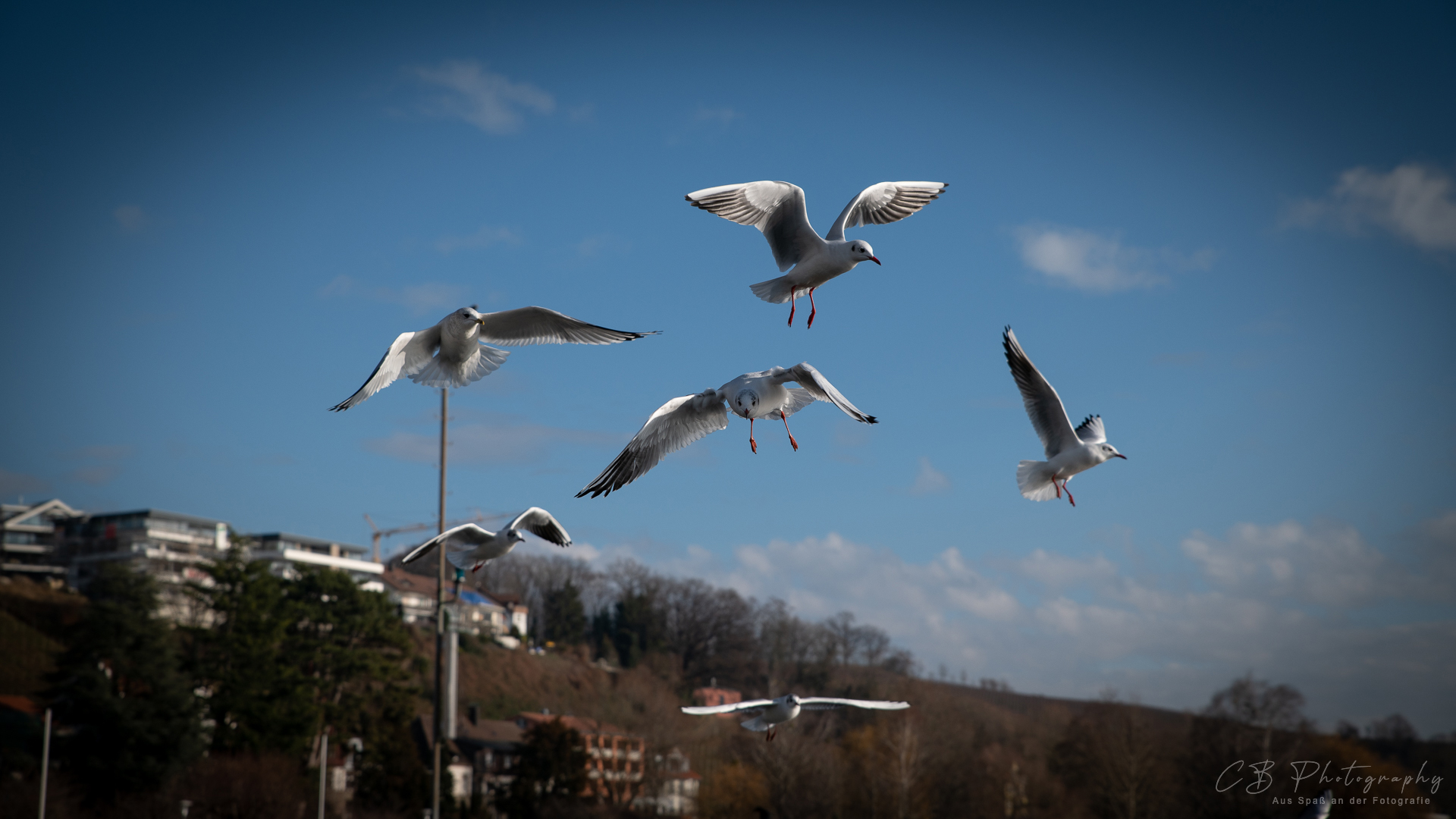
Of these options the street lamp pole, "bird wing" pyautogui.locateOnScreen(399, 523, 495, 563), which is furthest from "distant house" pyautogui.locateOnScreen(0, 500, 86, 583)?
"bird wing" pyautogui.locateOnScreen(399, 523, 495, 563)

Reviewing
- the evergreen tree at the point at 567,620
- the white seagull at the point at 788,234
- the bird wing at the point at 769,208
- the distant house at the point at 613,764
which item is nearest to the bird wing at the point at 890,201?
the white seagull at the point at 788,234

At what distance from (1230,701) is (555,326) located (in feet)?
130

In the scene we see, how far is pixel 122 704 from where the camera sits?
114ft

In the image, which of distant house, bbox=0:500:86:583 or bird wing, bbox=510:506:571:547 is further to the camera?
distant house, bbox=0:500:86:583

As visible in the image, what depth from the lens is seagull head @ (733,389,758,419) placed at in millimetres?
9164

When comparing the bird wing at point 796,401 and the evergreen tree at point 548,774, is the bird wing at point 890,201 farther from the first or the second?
the evergreen tree at point 548,774

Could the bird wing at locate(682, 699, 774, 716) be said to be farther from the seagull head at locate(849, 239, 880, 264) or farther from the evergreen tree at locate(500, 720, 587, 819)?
the evergreen tree at locate(500, 720, 587, 819)

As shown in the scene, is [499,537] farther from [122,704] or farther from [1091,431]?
[122,704]

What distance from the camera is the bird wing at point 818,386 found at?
8.50 m

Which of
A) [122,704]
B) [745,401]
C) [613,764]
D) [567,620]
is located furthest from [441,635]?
[567,620]

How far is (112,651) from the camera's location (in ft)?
117

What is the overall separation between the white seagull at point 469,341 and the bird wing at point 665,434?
839 mm

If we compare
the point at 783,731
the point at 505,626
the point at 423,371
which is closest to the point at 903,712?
the point at 783,731

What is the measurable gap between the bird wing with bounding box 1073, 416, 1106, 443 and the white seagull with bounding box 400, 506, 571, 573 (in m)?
5.26
